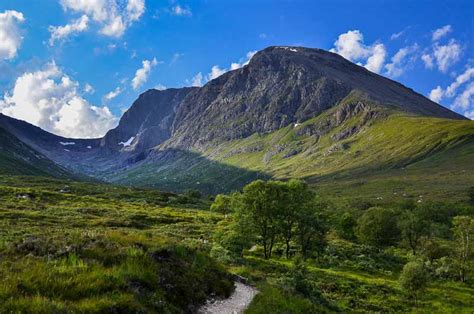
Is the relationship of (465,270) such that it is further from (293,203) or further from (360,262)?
(293,203)

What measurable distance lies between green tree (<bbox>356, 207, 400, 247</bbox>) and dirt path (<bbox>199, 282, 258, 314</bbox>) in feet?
281

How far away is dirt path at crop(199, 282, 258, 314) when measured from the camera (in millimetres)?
17836

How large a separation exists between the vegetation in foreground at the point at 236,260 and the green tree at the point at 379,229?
27 centimetres

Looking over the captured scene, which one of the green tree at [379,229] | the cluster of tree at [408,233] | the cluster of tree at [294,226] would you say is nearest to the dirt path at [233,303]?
the cluster of tree at [294,226]

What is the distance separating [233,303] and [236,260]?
74.7 feet

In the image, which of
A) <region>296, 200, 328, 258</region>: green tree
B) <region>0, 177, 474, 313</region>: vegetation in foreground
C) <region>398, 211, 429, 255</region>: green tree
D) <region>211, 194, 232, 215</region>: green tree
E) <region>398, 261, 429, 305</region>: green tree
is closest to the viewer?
<region>0, 177, 474, 313</region>: vegetation in foreground

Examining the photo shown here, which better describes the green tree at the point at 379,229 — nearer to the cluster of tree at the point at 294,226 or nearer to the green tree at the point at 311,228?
the cluster of tree at the point at 294,226

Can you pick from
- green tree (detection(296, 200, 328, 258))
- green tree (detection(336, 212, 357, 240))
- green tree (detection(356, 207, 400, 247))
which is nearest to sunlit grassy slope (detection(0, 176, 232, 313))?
green tree (detection(296, 200, 328, 258))

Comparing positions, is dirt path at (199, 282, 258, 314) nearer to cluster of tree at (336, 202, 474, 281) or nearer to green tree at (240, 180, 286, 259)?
green tree at (240, 180, 286, 259)

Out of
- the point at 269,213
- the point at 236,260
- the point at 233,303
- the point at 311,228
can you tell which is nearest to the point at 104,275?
the point at 233,303

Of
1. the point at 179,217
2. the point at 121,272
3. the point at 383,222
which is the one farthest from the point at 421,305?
the point at 179,217

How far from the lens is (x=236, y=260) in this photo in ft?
138

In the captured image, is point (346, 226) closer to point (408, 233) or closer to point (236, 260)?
point (408, 233)

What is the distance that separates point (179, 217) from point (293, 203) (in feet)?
166
